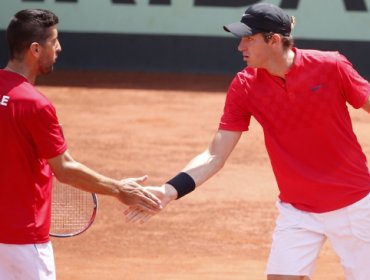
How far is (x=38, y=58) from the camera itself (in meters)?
5.65

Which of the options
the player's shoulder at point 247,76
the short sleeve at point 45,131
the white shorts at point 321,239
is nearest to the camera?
the short sleeve at point 45,131

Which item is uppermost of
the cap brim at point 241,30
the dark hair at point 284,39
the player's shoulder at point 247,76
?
the cap brim at point 241,30

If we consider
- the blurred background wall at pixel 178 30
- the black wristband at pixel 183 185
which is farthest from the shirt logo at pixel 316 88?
the blurred background wall at pixel 178 30

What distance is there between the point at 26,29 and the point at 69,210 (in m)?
1.60

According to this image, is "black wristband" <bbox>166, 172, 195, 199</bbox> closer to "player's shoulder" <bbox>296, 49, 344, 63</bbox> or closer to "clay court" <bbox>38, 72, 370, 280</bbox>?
"player's shoulder" <bbox>296, 49, 344, 63</bbox>

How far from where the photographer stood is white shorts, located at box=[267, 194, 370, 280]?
6055 millimetres

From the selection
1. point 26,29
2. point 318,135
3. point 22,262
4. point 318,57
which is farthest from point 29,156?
point 318,57

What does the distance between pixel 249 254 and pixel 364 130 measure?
5710 millimetres

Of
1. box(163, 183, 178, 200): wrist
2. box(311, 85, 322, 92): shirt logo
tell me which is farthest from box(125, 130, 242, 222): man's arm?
box(311, 85, 322, 92): shirt logo

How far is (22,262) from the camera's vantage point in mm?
5602

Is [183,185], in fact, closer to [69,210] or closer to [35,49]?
[69,210]

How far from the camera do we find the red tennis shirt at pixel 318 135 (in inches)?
239

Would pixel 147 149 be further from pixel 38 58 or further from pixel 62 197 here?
pixel 38 58

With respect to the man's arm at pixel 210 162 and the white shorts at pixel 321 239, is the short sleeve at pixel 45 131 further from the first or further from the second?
the white shorts at pixel 321 239
